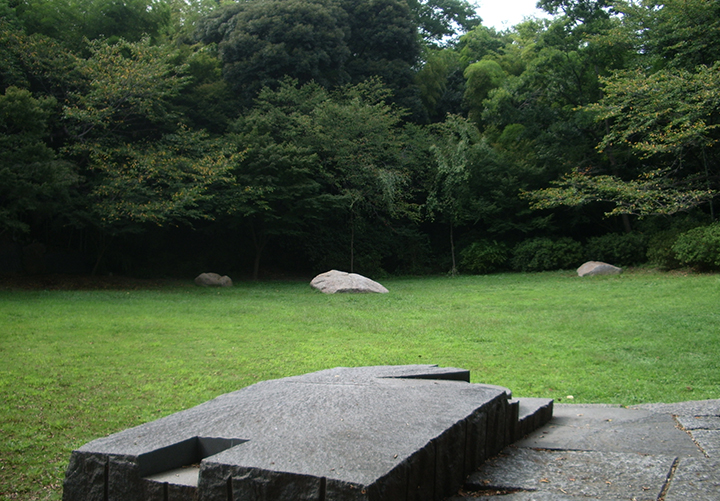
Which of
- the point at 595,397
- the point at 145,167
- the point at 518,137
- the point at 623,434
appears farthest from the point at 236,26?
the point at 623,434

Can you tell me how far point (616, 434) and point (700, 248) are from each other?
13.6 meters

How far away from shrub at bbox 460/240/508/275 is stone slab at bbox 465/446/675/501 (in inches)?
707

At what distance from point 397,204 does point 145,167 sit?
8704mm

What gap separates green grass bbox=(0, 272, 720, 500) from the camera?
4.46 meters

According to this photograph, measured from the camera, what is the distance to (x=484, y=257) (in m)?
20.5

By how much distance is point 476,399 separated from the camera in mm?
2869

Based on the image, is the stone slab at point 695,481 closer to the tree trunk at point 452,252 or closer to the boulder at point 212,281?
the boulder at point 212,281

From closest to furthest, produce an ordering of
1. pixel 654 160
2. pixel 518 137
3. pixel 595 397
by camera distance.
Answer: pixel 595 397 < pixel 654 160 < pixel 518 137

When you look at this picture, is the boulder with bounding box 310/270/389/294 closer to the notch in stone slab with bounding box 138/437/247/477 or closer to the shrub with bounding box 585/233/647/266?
the shrub with bounding box 585/233/647/266

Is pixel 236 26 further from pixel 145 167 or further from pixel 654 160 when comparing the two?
pixel 654 160

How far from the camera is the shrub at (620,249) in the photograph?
1795 cm

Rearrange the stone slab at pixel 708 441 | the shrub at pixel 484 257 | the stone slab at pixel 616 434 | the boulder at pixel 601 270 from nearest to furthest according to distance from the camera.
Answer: the stone slab at pixel 708 441
the stone slab at pixel 616 434
the boulder at pixel 601 270
the shrub at pixel 484 257

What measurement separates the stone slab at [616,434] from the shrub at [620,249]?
15.6m

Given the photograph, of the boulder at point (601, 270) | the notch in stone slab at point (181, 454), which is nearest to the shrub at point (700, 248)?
the boulder at point (601, 270)
